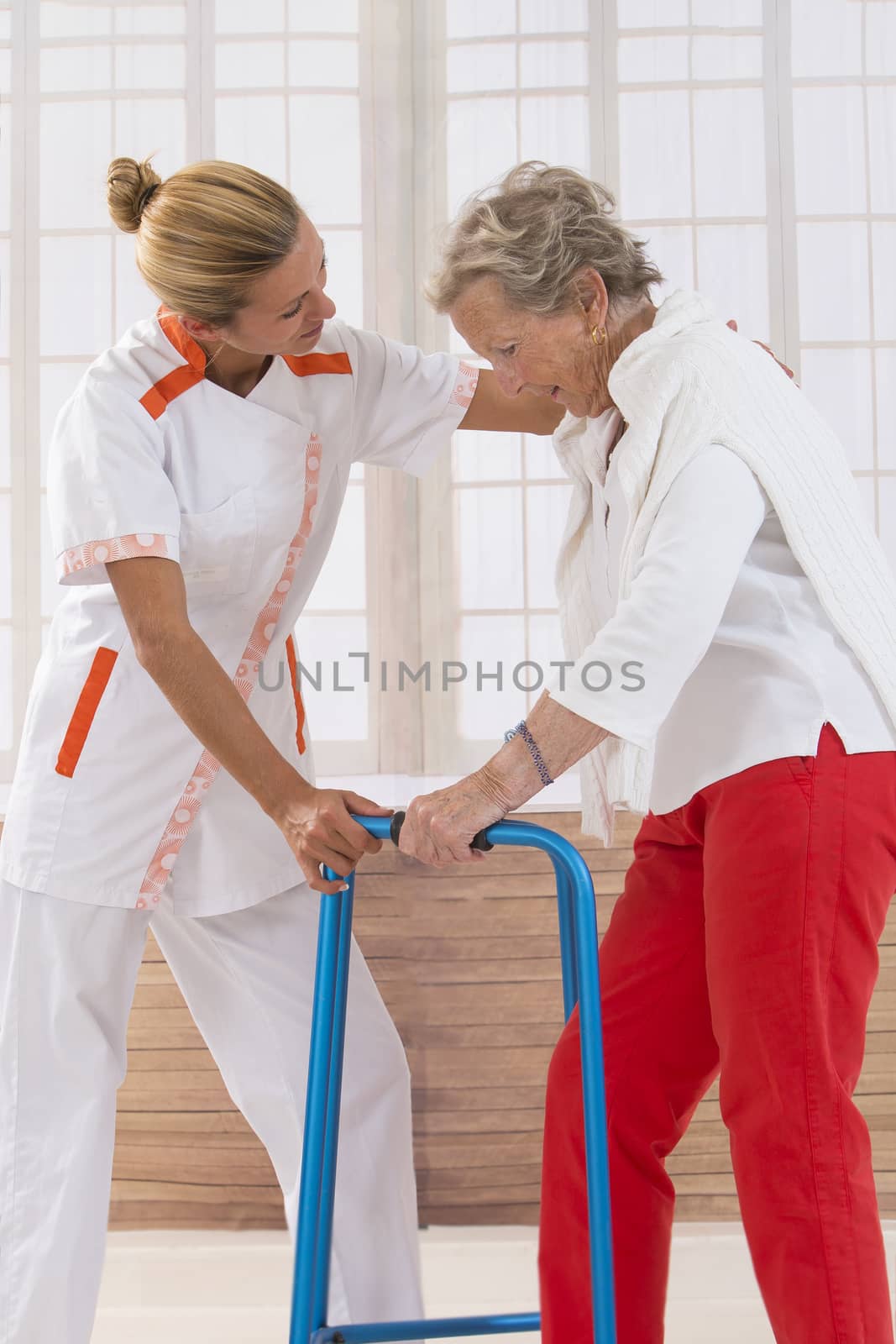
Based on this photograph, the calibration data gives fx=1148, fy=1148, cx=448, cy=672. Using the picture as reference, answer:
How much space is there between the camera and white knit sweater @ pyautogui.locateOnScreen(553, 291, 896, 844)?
3.60 ft

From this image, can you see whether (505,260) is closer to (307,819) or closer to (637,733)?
(637,733)

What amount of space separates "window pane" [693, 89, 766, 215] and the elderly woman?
1.07m

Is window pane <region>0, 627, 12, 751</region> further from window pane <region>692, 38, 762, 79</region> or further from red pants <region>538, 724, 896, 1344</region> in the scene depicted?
window pane <region>692, 38, 762, 79</region>

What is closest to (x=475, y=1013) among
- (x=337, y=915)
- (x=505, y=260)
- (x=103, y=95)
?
(x=337, y=915)

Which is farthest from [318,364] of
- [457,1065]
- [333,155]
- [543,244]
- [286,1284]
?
[286,1284]

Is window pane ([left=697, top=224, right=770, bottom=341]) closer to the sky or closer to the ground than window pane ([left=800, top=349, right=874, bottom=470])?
closer to the sky

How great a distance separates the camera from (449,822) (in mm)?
1144

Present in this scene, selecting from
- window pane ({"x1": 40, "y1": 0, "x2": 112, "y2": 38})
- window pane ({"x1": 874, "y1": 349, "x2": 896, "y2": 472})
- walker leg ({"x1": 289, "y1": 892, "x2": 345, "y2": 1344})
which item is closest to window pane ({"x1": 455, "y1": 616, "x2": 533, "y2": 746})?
window pane ({"x1": 874, "y1": 349, "x2": 896, "y2": 472})

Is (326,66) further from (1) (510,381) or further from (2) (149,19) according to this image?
(1) (510,381)

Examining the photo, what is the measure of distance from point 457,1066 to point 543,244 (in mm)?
1624

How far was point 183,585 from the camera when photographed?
1.35 metres

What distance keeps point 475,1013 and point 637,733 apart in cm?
137

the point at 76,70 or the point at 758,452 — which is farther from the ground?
the point at 76,70

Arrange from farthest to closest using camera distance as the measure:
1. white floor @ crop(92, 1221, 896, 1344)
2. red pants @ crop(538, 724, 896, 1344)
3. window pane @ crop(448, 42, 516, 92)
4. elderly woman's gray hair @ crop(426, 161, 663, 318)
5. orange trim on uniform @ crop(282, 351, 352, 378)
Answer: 1. window pane @ crop(448, 42, 516, 92)
2. white floor @ crop(92, 1221, 896, 1344)
3. orange trim on uniform @ crop(282, 351, 352, 378)
4. elderly woman's gray hair @ crop(426, 161, 663, 318)
5. red pants @ crop(538, 724, 896, 1344)
